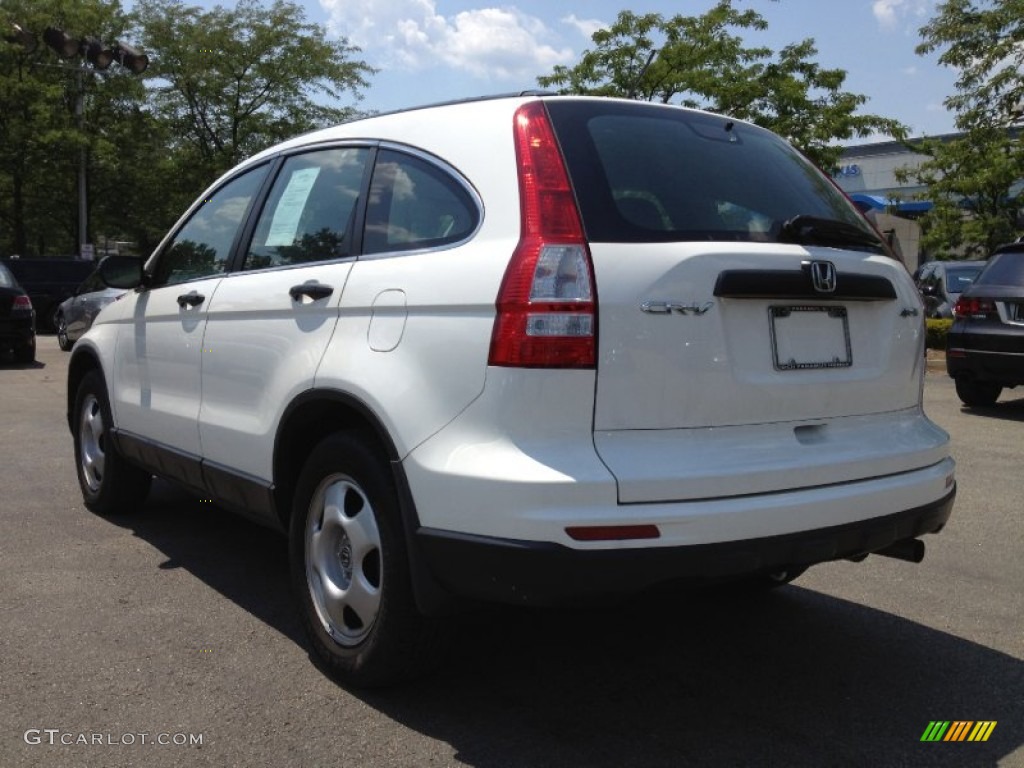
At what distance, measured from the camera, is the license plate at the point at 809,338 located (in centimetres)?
296

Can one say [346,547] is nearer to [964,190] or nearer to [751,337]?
[751,337]

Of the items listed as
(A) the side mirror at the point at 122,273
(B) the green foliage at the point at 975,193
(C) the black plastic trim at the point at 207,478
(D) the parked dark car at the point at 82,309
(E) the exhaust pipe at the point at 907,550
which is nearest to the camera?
(E) the exhaust pipe at the point at 907,550

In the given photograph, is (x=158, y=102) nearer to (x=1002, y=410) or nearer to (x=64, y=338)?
(x=64, y=338)

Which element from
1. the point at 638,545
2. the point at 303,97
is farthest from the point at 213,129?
the point at 638,545

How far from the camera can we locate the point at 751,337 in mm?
2895

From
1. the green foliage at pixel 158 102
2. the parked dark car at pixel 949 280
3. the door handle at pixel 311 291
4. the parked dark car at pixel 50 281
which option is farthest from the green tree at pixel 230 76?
the door handle at pixel 311 291

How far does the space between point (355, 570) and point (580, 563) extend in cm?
89

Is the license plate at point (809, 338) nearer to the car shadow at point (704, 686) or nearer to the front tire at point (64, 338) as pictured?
the car shadow at point (704, 686)

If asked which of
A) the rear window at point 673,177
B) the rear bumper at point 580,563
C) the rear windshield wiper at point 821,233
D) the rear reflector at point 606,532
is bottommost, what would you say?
the rear bumper at point 580,563

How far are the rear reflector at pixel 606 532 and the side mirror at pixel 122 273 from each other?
3.22m

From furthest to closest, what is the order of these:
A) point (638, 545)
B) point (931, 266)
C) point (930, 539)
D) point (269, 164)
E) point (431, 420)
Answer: point (931, 266) → point (930, 539) → point (269, 164) → point (431, 420) → point (638, 545)

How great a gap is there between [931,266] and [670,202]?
17151mm

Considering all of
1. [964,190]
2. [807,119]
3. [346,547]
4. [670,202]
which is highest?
[807,119]

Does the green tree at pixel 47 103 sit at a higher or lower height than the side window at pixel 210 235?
higher
